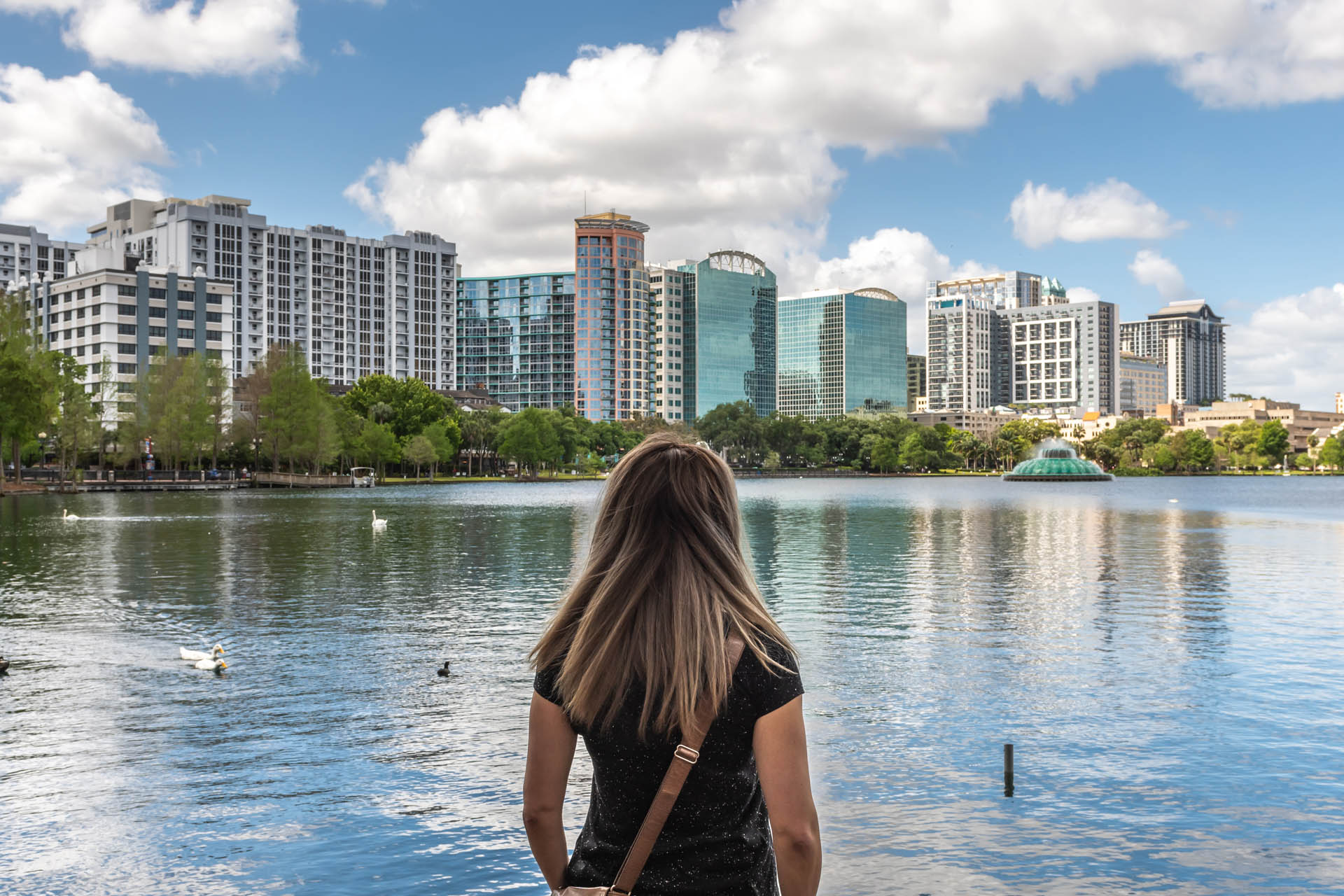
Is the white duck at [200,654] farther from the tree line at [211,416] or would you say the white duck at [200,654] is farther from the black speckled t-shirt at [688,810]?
the tree line at [211,416]

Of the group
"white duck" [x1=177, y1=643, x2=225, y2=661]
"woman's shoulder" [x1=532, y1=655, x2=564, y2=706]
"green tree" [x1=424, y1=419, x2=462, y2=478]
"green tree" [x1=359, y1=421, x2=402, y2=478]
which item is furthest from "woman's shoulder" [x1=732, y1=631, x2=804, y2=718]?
"green tree" [x1=424, y1=419, x2=462, y2=478]

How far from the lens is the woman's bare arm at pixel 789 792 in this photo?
3.62 meters

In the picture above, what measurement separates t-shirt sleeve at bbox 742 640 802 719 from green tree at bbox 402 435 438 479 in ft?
487

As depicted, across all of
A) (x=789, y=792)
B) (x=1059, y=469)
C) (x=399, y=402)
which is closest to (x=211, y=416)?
(x=399, y=402)

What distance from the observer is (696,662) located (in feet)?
11.8

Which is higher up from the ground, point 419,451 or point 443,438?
point 443,438

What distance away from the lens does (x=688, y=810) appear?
3.78 m

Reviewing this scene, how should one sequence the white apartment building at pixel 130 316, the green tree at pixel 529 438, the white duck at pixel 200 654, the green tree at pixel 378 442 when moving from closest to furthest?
the white duck at pixel 200 654 < the green tree at pixel 378 442 < the white apartment building at pixel 130 316 < the green tree at pixel 529 438

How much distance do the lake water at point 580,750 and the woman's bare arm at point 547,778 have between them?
7.42 m

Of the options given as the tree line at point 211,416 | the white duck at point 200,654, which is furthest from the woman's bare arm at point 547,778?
the tree line at point 211,416

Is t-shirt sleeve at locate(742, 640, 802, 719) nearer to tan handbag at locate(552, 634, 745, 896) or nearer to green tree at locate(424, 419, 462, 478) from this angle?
tan handbag at locate(552, 634, 745, 896)

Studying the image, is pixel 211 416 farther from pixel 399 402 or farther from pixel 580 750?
pixel 580 750

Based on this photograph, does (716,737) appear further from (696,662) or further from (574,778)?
(574,778)

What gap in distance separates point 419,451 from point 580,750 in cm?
13568
